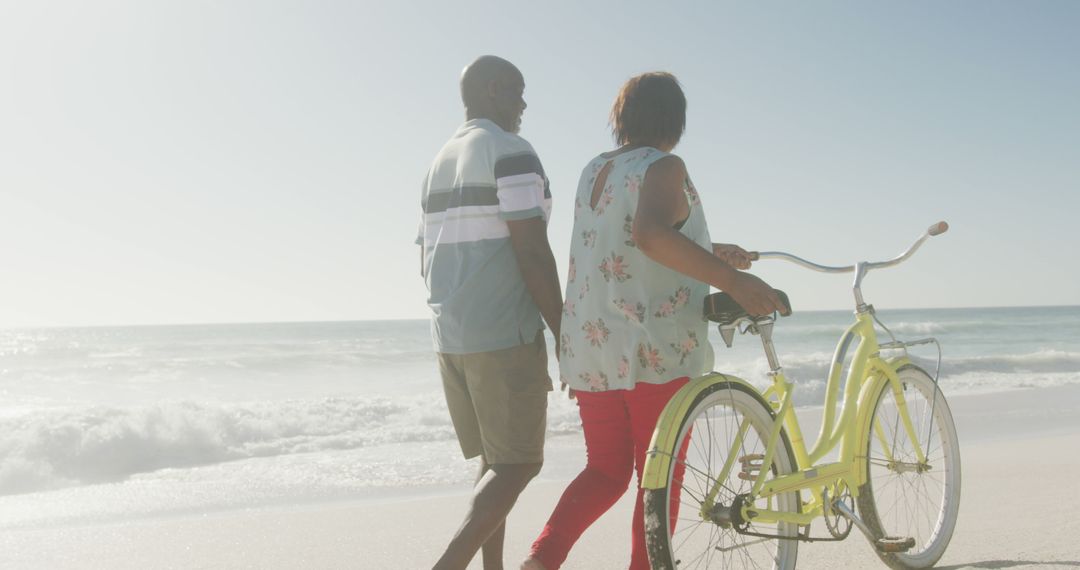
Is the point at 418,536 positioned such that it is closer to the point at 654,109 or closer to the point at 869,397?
the point at 869,397

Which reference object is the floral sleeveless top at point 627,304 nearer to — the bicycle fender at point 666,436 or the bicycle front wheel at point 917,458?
the bicycle fender at point 666,436

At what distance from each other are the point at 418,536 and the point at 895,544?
2.33 metres

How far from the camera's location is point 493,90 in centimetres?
264

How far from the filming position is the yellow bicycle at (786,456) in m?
2.21

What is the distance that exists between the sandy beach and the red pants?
127 centimetres

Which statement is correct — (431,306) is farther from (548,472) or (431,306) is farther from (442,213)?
(548,472)

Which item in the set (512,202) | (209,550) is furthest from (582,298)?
(209,550)

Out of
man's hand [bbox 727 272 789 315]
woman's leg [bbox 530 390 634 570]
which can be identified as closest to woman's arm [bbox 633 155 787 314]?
man's hand [bbox 727 272 789 315]

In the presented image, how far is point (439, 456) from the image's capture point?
718cm

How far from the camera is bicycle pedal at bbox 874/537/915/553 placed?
2.71 metres

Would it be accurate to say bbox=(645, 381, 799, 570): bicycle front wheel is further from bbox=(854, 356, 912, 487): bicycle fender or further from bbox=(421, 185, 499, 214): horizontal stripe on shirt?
bbox=(421, 185, 499, 214): horizontal stripe on shirt

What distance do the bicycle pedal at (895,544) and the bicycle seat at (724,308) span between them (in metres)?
0.94

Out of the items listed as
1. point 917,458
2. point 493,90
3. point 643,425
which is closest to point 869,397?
point 917,458

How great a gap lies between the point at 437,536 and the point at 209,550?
1.07 m
